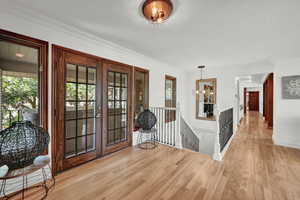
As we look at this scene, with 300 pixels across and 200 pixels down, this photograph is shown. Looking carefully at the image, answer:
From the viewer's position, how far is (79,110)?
2404mm

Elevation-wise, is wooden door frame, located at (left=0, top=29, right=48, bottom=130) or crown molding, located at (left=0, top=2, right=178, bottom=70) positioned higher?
crown molding, located at (left=0, top=2, right=178, bottom=70)

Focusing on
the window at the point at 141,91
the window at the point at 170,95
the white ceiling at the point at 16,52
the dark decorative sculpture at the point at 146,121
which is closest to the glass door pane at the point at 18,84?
the white ceiling at the point at 16,52

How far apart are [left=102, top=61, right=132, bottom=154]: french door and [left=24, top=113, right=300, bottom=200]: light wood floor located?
32cm

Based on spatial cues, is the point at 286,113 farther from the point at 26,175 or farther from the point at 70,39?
the point at 26,175

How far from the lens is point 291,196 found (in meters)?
1.65

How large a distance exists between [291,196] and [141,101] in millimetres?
3110

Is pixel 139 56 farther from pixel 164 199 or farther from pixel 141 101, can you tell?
pixel 164 199

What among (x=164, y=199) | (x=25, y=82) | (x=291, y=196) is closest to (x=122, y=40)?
(x=25, y=82)

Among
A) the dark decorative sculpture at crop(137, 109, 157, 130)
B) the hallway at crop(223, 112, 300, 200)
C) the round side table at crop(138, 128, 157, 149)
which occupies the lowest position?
the hallway at crop(223, 112, 300, 200)

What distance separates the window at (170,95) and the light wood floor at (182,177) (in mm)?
1728

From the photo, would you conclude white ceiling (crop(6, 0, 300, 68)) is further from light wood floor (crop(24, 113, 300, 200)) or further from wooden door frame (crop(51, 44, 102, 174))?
light wood floor (crop(24, 113, 300, 200))

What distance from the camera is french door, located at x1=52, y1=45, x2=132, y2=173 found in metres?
2.13

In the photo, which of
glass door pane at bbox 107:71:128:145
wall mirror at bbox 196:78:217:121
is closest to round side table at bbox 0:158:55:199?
glass door pane at bbox 107:71:128:145

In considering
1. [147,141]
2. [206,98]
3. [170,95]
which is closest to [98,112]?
[147,141]
